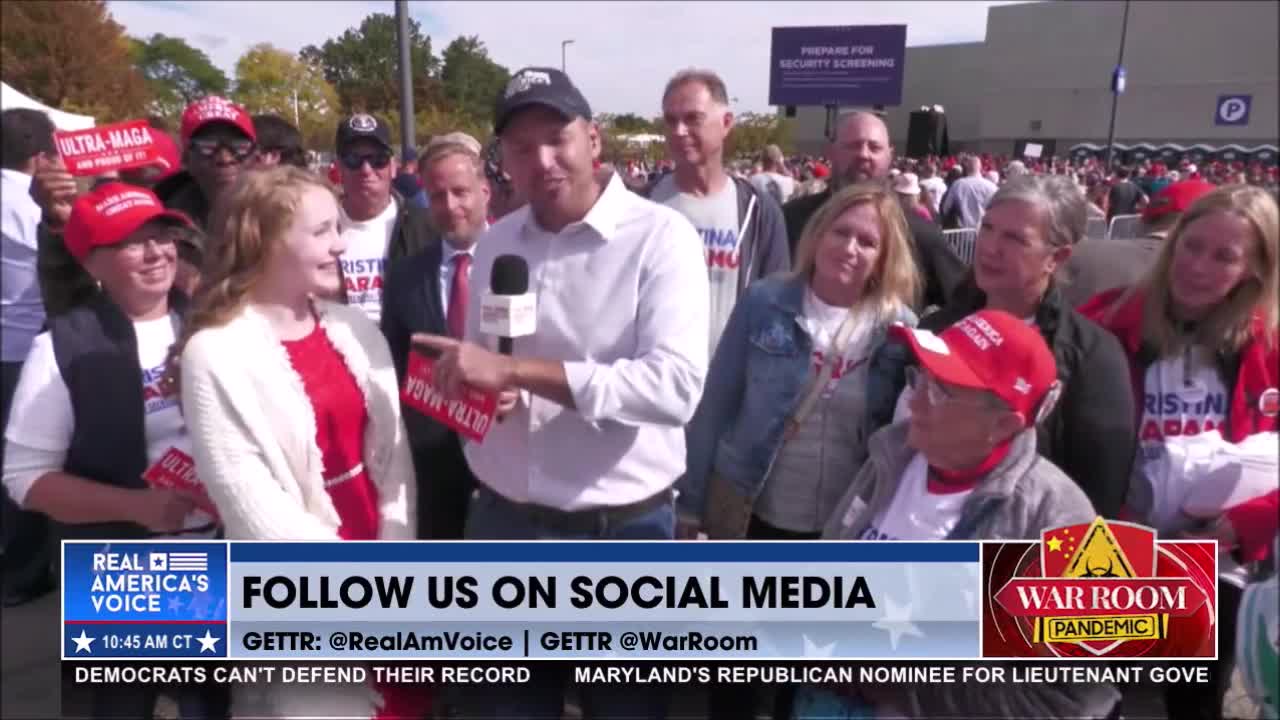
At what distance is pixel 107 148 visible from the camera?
3957mm

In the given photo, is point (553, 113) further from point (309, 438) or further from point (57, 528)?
point (57, 528)

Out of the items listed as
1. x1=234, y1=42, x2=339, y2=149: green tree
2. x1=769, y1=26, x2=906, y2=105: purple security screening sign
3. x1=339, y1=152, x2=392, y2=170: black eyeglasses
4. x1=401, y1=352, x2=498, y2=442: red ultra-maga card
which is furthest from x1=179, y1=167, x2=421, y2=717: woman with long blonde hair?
x1=769, y1=26, x2=906, y2=105: purple security screening sign

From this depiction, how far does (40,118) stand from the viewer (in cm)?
438

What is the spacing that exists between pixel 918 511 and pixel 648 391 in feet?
2.06

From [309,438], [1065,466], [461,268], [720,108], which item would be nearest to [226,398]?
[309,438]

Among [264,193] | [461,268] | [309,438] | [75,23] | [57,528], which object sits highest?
[75,23]

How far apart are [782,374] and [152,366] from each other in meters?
1.67

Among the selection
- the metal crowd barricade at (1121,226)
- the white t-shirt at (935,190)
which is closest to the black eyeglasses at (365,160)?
the metal crowd barricade at (1121,226)

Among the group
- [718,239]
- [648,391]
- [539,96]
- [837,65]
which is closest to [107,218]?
[539,96]

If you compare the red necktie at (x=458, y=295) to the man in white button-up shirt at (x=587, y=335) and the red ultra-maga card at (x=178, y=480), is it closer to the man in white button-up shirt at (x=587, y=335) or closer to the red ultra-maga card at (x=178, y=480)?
the man in white button-up shirt at (x=587, y=335)

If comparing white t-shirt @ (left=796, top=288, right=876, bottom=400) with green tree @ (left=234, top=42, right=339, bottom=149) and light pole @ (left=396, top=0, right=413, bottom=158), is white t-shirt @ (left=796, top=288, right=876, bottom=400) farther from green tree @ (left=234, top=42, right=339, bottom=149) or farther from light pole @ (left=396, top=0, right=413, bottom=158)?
green tree @ (left=234, top=42, right=339, bottom=149)

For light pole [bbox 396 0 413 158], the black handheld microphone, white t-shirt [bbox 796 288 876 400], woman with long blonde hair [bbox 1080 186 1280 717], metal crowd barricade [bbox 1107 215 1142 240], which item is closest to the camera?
the black handheld microphone

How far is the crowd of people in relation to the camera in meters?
1.68

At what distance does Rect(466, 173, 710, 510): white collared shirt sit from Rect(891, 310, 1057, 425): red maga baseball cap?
0.52m
